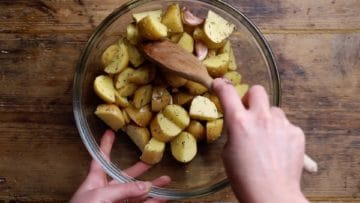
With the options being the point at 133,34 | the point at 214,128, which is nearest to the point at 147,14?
the point at 133,34

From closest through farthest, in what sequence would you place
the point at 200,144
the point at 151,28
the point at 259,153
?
the point at 259,153, the point at 151,28, the point at 200,144

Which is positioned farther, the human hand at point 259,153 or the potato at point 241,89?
the potato at point 241,89

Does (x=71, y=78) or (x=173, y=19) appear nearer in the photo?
(x=173, y=19)

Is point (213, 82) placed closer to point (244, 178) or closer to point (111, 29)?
point (244, 178)

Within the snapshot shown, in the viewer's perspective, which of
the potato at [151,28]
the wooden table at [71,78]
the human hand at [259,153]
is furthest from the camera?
the wooden table at [71,78]

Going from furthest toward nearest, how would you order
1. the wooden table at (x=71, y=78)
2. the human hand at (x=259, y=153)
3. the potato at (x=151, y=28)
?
the wooden table at (x=71, y=78) < the potato at (x=151, y=28) < the human hand at (x=259, y=153)

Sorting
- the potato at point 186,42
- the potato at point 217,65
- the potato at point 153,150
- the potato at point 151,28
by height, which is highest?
the potato at point 151,28

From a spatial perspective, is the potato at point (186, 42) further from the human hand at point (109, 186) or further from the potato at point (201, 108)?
the human hand at point (109, 186)

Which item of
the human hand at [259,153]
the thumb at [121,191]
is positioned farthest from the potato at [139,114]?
the human hand at [259,153]

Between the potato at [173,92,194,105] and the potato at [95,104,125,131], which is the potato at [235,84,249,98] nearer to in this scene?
the potato at [173,92,194,105]

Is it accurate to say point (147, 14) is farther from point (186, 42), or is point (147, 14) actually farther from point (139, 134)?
point (139, 134)
